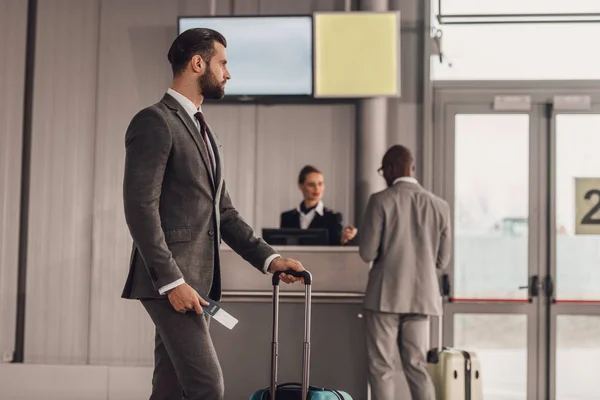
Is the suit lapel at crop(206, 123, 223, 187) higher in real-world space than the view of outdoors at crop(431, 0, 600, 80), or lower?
lower

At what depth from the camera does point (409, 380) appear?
4.83 meters

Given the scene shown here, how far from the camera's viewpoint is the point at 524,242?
6016 mm

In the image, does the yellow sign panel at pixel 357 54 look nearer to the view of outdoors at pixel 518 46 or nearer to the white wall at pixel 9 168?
the view of outdoors at pixel 518 46

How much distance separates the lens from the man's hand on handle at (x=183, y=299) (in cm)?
236

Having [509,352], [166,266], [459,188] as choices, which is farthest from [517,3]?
[166,266]

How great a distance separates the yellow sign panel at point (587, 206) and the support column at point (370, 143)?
1.37 metres

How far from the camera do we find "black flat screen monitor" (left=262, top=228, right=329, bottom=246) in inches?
195

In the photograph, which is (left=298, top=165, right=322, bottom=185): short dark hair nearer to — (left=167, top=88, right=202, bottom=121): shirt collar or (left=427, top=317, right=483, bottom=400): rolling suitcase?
(left=427, top=317, right=483, bottom=400): rolling suitcase

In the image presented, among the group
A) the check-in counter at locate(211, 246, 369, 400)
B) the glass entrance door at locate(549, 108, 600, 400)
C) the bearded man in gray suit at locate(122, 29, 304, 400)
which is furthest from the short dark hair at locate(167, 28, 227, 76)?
the glass entrance door at locate(549, 108, 600, 400)

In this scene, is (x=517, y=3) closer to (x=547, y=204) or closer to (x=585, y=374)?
(x=547, y=204)

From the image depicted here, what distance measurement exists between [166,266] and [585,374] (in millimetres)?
4353

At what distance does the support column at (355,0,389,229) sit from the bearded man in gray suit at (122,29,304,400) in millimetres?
3409

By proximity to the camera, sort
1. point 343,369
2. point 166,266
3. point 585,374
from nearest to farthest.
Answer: point 166,266, point 343,369, point 585,374

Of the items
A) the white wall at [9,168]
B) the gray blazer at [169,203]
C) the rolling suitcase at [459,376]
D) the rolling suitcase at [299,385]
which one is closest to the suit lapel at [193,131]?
the gray blazer at [169,203]
